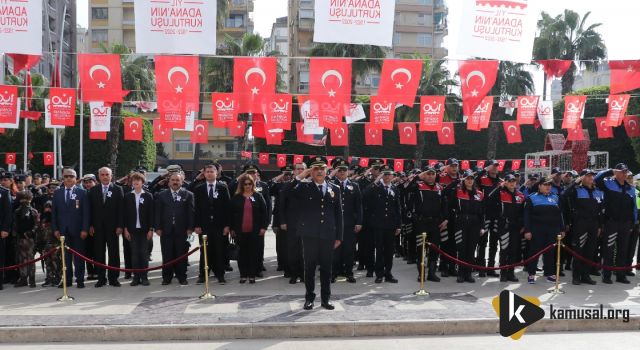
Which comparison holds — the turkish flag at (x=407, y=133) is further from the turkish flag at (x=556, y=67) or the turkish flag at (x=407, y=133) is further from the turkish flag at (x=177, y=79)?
the turkish flag at (x=177, y=79)

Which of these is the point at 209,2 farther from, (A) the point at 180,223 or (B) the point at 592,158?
(B) the point at 592,158

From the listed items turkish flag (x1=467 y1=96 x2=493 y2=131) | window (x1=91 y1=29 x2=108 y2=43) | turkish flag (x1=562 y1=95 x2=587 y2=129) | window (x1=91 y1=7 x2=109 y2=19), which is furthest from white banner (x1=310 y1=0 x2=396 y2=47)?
window (x1=91 y1=7 x2=109 y2=19)

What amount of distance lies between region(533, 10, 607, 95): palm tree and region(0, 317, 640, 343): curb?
39.6 metres

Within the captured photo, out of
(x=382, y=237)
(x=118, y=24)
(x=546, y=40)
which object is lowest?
(x=382, y=237)

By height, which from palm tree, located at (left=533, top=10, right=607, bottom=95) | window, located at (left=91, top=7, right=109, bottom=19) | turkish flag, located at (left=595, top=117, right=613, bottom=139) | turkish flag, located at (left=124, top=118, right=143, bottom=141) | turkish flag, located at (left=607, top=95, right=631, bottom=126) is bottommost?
turkish flag, located at (left=124, top=118, right=143, bottom=141)

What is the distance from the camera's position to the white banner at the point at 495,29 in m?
12.0

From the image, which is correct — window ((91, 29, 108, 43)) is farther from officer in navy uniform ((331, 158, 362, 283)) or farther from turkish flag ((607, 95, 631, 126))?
officer in navy uniform ((331, 158, 362, 283))

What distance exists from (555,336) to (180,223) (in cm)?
615

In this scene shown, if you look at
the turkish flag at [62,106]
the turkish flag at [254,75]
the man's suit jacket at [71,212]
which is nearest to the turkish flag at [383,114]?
the turkish flag at [254,75]

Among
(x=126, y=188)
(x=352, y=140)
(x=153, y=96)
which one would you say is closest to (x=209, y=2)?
(x=126, y=188)

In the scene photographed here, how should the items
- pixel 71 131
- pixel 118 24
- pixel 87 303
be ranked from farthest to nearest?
pixel 118 24
pixel 71 131
pixel 87 303

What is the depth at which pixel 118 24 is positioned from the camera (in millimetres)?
66375

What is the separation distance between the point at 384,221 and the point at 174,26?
5.27 metres

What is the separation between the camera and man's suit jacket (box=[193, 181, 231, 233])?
10.8 m
